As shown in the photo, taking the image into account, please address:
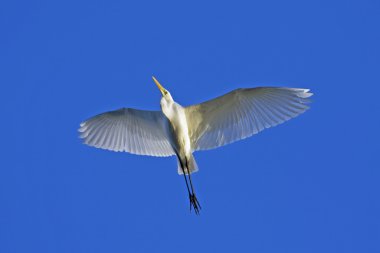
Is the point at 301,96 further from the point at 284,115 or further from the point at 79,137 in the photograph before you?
the point at 79,137

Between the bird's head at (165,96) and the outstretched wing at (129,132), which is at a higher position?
the bird's head at (165,96)

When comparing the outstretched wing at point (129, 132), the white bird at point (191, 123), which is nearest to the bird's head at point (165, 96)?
the white bird at point (191, 123)

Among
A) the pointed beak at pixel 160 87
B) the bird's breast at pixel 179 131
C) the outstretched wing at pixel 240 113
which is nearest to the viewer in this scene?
the outstretched wing at pixel 240 113

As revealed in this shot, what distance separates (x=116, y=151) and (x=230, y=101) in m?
1.63

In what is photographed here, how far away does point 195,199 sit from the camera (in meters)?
11.2

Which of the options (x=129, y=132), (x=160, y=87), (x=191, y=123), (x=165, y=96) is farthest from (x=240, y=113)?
(x=129, y=132)

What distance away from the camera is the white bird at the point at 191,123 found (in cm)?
1052

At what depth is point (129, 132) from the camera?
11.2 meters

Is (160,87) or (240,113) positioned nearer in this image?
(240,113)

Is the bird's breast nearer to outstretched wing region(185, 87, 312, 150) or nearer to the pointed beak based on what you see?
outstretched wing region(185, 87, 312, 150)

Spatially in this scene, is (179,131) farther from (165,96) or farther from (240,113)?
(240,113)

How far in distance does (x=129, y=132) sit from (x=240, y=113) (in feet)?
4.92

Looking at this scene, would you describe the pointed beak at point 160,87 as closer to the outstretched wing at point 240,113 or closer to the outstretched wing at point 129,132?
the outstretched wing at point 129,132

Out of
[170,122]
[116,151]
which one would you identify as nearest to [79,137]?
[116,151]
